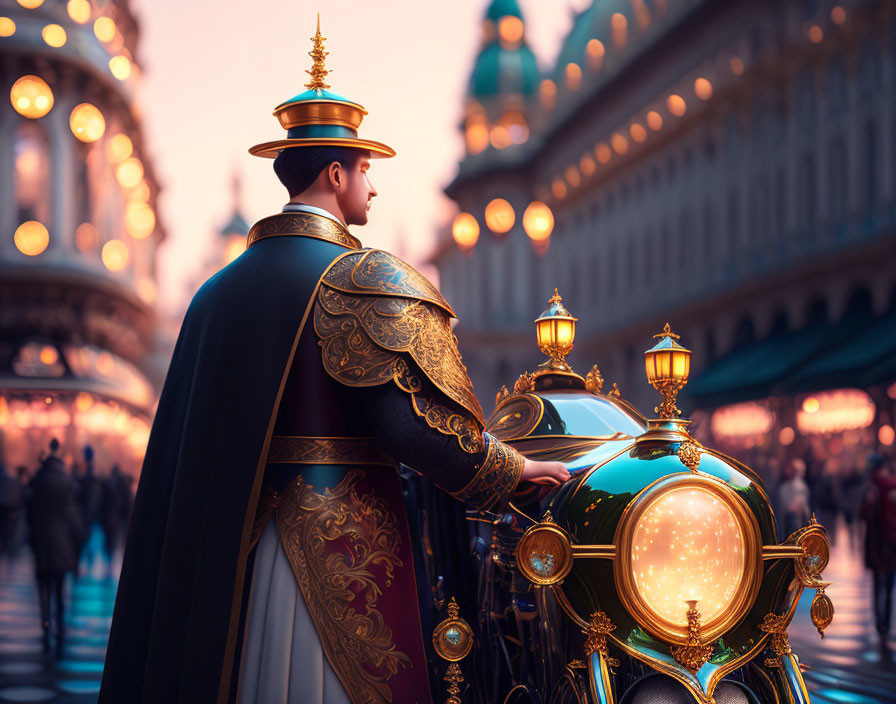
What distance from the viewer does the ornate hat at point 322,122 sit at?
3.31 m

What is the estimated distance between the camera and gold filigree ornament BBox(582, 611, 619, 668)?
3.12 metres

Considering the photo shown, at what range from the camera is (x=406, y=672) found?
3.06 meters

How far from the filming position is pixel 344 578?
3010 mm

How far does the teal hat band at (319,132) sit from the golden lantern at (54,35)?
2932cm

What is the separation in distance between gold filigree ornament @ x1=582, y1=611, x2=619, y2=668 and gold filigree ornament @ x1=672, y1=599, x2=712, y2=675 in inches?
7.1

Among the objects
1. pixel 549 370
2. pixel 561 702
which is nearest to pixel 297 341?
pixel 561 702

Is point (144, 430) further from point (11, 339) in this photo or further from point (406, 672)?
point (406, 672)

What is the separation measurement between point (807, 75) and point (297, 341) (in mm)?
29296

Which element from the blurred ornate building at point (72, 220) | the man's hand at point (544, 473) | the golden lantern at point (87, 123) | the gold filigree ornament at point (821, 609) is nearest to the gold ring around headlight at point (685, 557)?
the man's hand at point (544, 473)

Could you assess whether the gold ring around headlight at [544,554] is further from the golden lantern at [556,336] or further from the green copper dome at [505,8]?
the green copper dome at [505,8]

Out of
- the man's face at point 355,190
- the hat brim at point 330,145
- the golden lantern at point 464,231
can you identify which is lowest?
the man's face at point 355,190

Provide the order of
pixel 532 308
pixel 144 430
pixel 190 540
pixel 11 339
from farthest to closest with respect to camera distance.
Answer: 1. pixel 532 308
2. pixel 144 430
3. pixel 11 339
4. pixel 190 540

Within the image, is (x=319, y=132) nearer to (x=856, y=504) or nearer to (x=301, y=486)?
(x=301, y=486)

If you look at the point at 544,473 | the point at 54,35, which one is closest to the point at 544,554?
the point at 544,473
